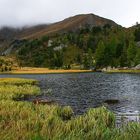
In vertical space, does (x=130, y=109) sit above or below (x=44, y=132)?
below

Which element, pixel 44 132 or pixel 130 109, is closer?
pixel 44 132

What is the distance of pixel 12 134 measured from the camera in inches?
714

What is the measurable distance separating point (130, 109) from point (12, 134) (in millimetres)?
35783

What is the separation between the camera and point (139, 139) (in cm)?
1889

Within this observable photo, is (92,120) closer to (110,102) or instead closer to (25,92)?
(110,102)

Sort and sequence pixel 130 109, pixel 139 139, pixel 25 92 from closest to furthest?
pixel 139 139 < pixel 130 109 < pixel 25 92

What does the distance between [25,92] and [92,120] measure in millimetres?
44748

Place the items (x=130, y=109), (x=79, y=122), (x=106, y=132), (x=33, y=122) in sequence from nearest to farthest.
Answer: (x=106, y=132), (x=33, y=122), (x=79, y=122), (x=130, y=109)

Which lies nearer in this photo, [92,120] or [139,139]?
[139,139]

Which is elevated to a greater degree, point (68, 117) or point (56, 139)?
point (56, 139)

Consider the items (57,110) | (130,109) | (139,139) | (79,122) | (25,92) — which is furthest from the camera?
(25,92)

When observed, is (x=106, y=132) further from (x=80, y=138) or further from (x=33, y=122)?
(x=33, y=122)

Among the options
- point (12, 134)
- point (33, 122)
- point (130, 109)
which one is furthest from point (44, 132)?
point (130, 109)

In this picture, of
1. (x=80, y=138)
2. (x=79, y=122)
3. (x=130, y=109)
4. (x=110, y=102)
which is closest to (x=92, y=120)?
(x=79, y=122)
